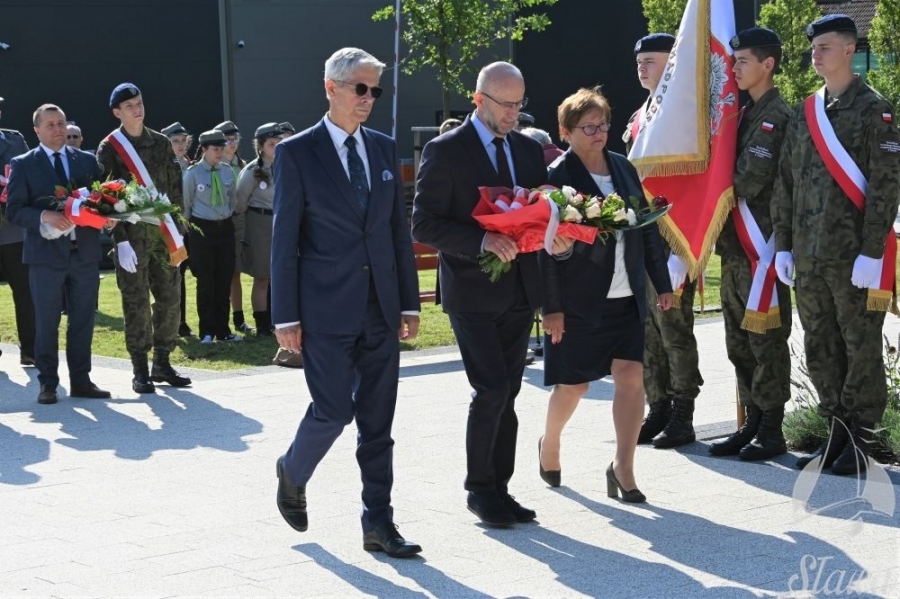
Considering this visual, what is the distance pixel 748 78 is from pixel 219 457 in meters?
3.93

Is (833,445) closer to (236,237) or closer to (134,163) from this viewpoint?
(134,163)

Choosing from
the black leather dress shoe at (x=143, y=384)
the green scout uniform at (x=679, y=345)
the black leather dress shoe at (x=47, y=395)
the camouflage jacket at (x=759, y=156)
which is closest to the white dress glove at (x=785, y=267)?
the camouflage jacket at (x=759, y=156)

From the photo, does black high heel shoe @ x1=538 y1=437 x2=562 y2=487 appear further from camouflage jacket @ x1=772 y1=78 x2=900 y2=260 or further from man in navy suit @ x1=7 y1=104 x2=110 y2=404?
man in navy suit @ x1=7 y1=104 x2=110 y2=404

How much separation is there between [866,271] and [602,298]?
1.45 metres

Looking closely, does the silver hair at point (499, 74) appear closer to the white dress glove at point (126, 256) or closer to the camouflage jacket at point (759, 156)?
the camouflage jacket at point (759, 156)

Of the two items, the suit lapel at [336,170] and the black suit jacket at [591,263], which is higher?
the suit lapel at [336,170]

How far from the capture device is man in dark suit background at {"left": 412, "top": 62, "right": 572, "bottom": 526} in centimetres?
662

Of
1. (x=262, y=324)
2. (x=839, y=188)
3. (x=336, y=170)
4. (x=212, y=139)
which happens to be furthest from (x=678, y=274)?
(x=212, y=139)

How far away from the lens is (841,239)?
7.62 meters

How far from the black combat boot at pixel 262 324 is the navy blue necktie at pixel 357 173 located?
8.65m

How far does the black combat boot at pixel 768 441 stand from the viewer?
8031 mm

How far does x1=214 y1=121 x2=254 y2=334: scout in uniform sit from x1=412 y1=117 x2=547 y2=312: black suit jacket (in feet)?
27.7

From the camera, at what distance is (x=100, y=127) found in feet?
95.2

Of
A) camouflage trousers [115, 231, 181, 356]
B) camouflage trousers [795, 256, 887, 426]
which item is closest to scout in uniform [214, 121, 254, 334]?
camouflage trousers [115, 231, 181, 356]
